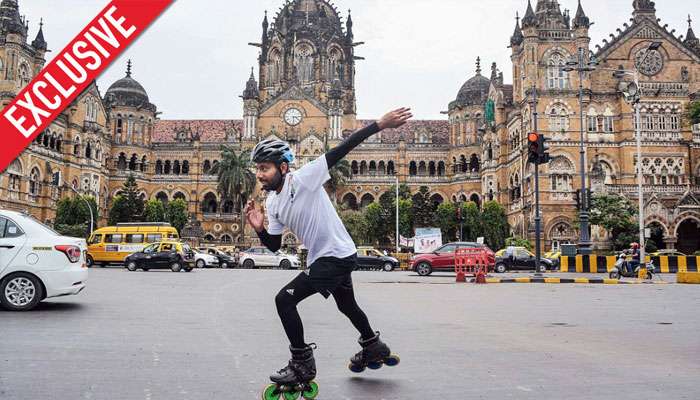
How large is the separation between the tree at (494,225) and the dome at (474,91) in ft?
52.7

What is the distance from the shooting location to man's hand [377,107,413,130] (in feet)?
14.6

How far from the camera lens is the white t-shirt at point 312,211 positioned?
4379mm

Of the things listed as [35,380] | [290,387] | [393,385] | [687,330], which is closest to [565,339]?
[687,330]

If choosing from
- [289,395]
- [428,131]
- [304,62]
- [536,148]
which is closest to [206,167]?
[304,62]

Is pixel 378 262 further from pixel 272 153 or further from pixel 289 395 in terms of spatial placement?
pixel 289 395

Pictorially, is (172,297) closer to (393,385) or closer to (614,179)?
(393,385)

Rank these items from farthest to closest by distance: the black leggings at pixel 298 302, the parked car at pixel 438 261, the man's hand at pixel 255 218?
the parked car at pixel 438 261 → the man's hand at pixel 255 218 → the black leggings at pixel 298 302

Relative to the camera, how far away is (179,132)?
222 feet

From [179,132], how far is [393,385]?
6672cm

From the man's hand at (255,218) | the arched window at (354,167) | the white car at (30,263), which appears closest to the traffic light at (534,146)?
the white car at (30,263)

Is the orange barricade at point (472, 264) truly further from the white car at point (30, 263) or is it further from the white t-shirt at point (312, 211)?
the white t-shirt at point (312, 211)

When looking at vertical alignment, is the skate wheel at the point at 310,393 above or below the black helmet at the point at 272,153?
below

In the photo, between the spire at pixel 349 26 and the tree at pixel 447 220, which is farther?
the spire at pixel 349 26

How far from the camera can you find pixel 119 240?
31.0m
